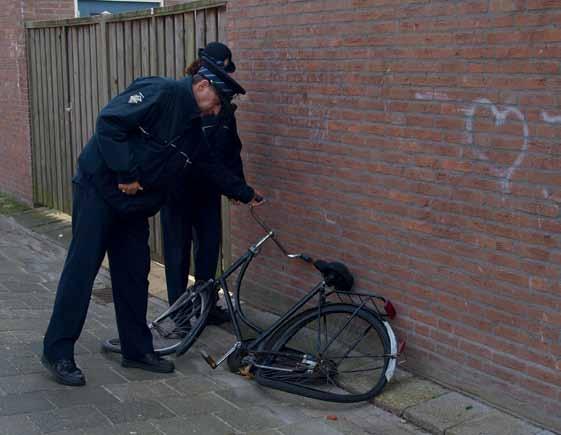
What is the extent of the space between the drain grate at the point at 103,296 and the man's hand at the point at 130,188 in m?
2.23

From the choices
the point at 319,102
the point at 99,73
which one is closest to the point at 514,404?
the point at 319,102

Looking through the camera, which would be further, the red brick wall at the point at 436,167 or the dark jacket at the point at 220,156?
the dark jacket at the point at 220,156

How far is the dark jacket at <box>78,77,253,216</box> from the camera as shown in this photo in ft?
14.6

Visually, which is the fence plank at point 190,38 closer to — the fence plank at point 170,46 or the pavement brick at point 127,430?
the fence plank at point 170,46

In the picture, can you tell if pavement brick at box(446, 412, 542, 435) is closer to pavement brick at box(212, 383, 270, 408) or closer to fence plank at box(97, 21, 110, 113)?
pavement brick at box(212, 383, 270, 408)

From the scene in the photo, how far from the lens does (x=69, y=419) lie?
4137 mm

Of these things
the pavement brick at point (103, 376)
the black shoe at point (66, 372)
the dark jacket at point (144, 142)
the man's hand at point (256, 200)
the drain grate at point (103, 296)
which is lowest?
the drain grate at point (103, 296)

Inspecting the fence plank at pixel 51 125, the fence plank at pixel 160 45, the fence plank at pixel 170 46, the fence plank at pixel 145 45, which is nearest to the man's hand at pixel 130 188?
the fence plank at pixel 170 46

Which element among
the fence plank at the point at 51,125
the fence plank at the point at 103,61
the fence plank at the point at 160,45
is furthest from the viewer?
the fence plank at the point at 51,125

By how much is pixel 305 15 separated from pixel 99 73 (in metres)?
3.73

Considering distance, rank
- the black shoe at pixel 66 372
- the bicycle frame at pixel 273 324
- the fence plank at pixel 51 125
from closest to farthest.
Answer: the black shoe at pixel 66 372
the bicycle frame at pixel 273 324
the fence plank at pixel 51 125

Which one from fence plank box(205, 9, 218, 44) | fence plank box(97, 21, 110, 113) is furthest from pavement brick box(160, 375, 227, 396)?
fence plank box(97, 21, 110, 113)

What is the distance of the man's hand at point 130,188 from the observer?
448cm

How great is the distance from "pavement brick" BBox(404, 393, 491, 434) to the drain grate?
305cm
